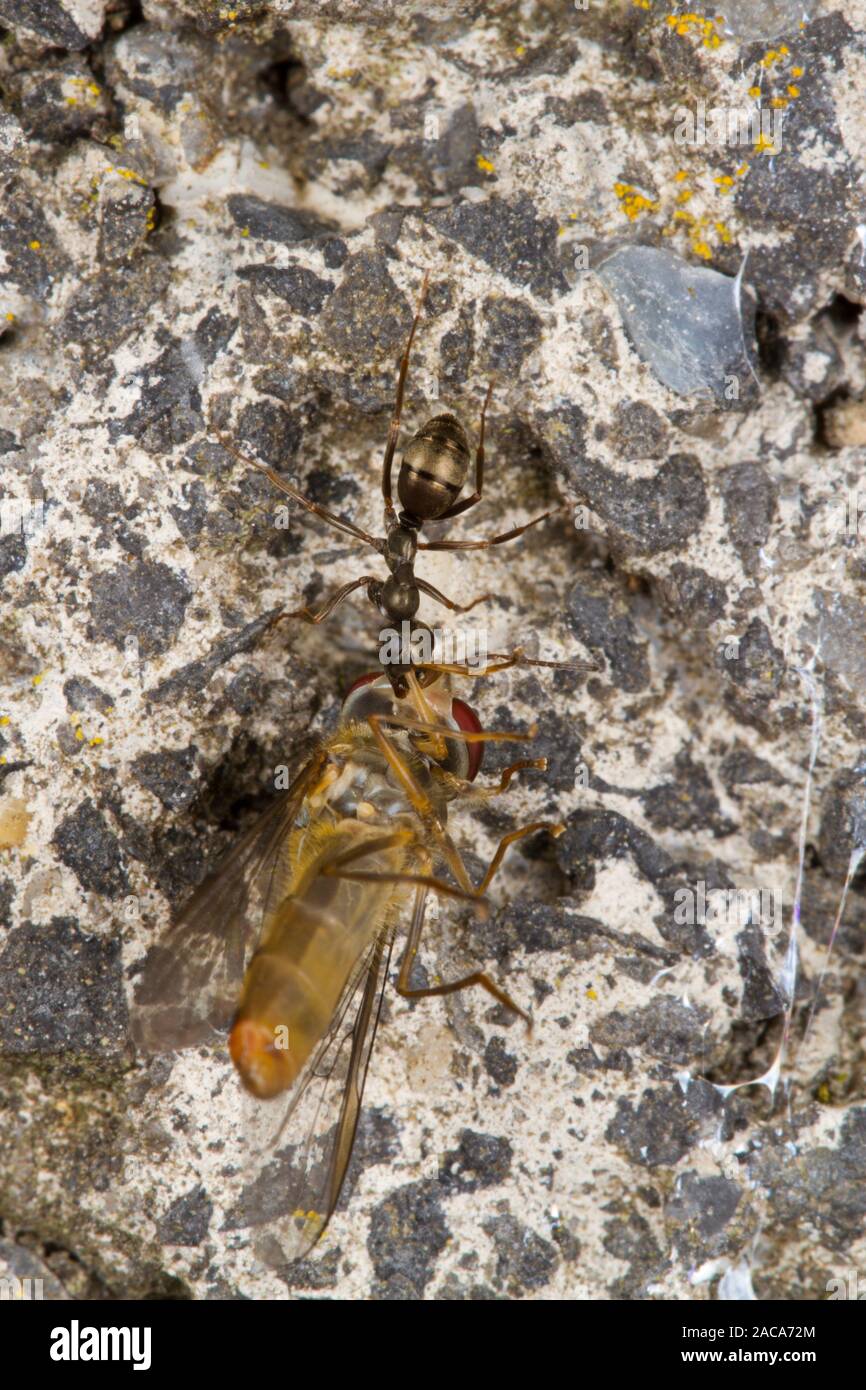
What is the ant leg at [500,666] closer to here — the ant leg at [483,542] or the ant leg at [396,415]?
the ant leg at [483,542]

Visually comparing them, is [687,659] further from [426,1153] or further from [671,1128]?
[426,1153]

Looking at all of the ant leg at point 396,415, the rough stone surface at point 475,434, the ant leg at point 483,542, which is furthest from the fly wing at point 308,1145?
the ant leg at point 396,415

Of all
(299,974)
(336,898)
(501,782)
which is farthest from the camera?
(501,782)

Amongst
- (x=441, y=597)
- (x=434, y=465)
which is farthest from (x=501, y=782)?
(x=434, y=465)

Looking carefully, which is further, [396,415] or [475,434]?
[475,434]

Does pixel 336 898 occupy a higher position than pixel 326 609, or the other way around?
pixel 326 609

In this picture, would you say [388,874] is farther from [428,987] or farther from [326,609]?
[326,609]
